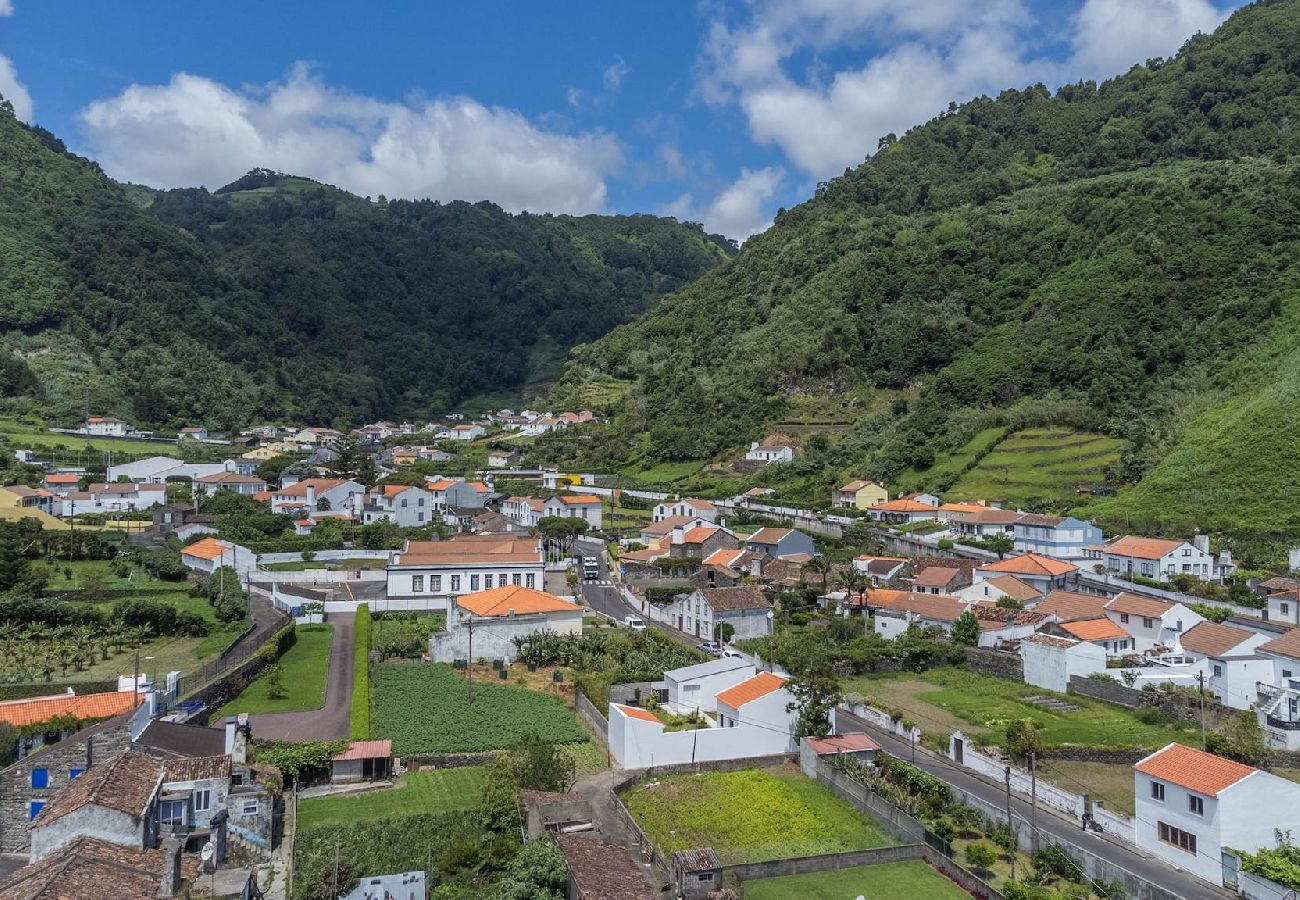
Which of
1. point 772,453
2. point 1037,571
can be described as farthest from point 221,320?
point 1037,571

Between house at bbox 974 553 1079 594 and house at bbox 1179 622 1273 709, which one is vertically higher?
house at bbox 974 553 1079 594

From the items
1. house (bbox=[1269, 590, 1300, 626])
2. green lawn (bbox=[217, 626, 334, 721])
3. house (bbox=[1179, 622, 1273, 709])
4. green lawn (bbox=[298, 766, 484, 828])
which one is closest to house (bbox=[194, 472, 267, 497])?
green lawn (bbox=[217, 626, 334, 721])

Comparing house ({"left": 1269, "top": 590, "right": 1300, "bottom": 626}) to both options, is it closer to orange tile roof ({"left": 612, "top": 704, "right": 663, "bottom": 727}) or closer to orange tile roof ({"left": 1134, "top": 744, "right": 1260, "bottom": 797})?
orange tile roof ({"left": 1134, "top": 744, "right": 1260, "bottom": 797})

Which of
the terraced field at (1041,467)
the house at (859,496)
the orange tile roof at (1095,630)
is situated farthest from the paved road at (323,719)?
the terraced field at (1041,467)

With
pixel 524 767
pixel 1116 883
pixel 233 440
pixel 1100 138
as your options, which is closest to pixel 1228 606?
pixel 1116 883

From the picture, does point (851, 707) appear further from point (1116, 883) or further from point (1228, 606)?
point (1228, 606)

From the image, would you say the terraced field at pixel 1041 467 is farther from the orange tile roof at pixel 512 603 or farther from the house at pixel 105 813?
the house at pixel 105 813
